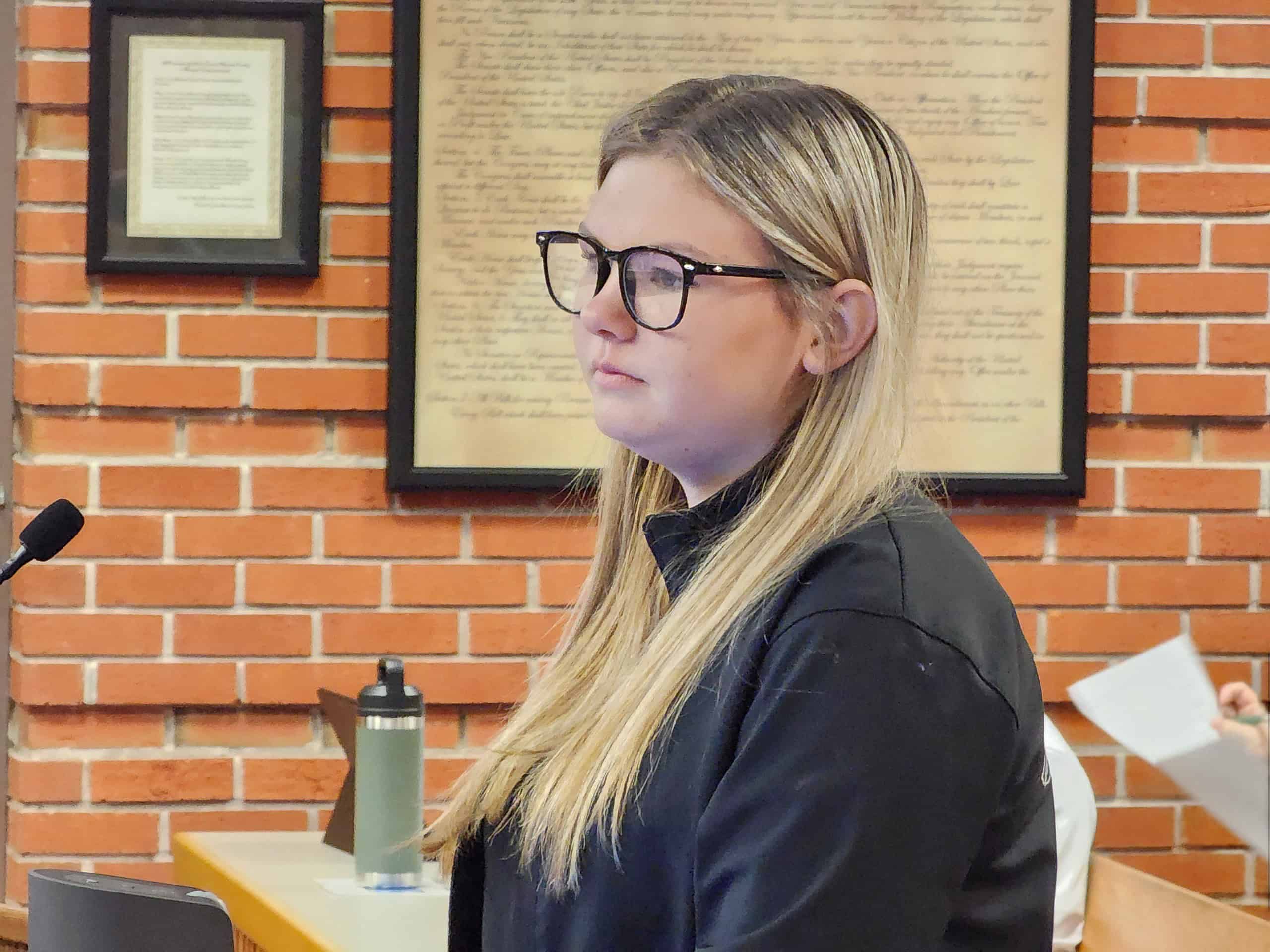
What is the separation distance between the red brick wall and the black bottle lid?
53 centimetres

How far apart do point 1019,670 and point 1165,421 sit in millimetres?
1571

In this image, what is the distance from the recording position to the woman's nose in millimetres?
1007

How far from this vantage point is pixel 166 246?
2193mm

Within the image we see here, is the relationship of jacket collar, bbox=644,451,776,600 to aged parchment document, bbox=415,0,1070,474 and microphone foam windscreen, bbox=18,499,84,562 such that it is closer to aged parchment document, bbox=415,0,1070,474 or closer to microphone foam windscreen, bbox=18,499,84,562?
microphone foam windscreen, bbox=18,499,84,562

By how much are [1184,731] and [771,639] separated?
0.46 meters

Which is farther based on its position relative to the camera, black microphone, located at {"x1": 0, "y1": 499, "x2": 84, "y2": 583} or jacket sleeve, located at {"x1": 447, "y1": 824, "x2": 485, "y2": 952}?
black microphone, located at {"x1": 0, "y1": 499, "x2": 84, "y2": 583}

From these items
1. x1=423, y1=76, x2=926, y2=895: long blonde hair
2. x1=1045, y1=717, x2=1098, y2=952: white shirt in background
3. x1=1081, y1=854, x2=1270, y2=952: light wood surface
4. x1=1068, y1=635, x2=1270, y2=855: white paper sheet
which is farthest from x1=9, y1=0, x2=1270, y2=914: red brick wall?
x1=1068, y1=635, x2=1270, y2=855: white paper sheet

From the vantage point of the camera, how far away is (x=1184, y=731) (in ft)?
1.38

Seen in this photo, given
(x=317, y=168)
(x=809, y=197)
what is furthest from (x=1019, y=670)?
(x=317, y=168)

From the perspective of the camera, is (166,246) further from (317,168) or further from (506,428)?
(506,428)

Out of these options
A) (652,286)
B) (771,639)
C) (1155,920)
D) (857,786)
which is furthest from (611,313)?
(1155,920)

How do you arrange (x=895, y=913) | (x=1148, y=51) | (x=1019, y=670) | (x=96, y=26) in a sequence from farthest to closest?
(x=1148, y=51)
(x=96, y=26)
(x=1019, y=670)
(x=895, y=913)

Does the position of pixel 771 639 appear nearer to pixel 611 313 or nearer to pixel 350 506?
pixel 611 313

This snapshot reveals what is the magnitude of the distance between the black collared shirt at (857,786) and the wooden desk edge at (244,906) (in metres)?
0.63
